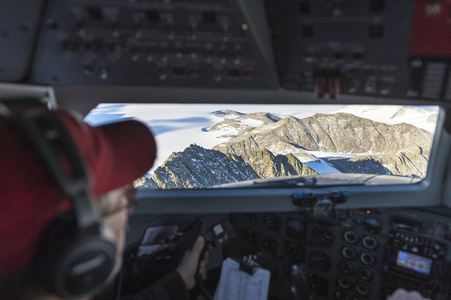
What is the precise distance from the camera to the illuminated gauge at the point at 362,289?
247cm

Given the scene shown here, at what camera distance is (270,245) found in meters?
2.78

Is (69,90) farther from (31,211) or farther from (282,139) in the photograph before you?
(282,139)

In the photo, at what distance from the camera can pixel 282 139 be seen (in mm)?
2289

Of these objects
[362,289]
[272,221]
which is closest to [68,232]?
[272,221]

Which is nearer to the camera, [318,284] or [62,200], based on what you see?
[62,200]

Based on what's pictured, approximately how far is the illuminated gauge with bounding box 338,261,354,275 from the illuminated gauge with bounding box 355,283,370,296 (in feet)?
0.41

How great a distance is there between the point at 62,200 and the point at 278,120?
1.77m

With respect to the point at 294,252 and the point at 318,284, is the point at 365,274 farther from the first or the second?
the point at 294,252

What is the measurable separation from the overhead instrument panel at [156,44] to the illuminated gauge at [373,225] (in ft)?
5.21

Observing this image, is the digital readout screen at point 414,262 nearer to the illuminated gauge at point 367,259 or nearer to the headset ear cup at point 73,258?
the illuminated gauge at point 367,259

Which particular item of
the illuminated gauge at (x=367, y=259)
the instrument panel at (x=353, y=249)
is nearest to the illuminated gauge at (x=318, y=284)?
the instrument panel at (x=353, y=249)

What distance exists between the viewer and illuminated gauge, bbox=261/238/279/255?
2752 millimetres

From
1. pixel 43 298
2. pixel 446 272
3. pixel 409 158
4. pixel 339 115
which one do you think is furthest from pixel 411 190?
pixel 43 298

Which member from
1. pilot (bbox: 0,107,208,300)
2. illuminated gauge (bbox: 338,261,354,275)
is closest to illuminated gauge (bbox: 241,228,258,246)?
illuminated gauge (bbox: 338,261,354,275)
